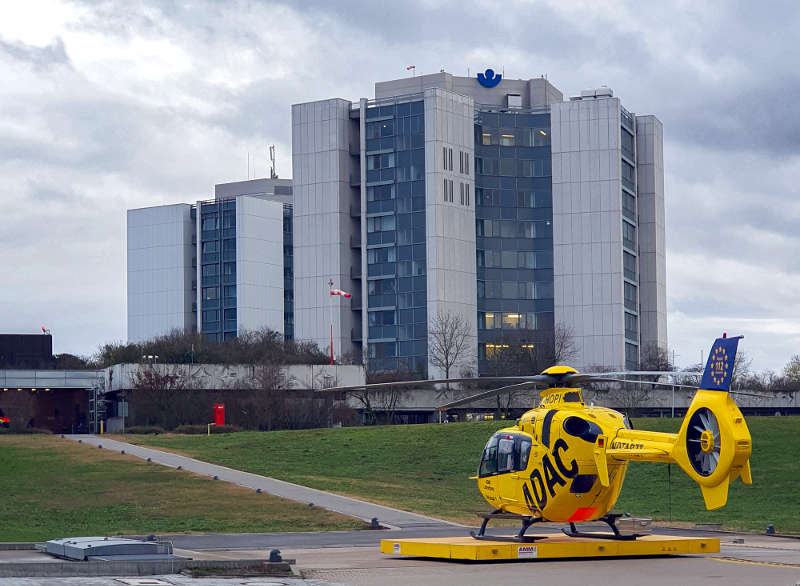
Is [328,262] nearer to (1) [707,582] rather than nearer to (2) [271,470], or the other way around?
(2) [271,470]

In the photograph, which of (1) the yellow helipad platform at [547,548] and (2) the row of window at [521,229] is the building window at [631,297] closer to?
(2) the row of window at [521,229]

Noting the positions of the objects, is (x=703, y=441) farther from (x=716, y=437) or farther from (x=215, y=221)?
(x=215, y=221)

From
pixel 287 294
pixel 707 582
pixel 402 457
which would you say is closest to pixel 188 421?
pixel 402 457

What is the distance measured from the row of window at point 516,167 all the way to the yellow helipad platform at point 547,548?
11242 cm

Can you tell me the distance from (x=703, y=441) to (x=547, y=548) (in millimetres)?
4772

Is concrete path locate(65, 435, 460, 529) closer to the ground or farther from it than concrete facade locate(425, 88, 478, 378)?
closer to the ground

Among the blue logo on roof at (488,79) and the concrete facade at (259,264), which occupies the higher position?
the blue logo on roof at (488,79)

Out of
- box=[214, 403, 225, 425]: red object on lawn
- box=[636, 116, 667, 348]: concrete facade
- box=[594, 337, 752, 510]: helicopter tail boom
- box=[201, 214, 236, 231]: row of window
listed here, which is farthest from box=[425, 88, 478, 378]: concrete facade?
box=[594, 337, 752, 510]: helicopter tail boom

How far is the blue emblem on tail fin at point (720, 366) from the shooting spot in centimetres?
2375

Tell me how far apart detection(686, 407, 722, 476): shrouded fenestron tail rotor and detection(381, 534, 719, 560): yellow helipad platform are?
12.1ft

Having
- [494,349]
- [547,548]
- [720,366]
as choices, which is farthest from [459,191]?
[720,366]

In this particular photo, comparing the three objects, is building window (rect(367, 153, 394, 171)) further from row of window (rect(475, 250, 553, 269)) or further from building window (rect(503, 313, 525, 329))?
building window (rect(503, 313, 525, 329))

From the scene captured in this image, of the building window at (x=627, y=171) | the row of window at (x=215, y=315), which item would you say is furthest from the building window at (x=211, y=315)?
the building window at (x=627, y=171)

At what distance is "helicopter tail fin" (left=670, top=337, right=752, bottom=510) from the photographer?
2325 centimetres
